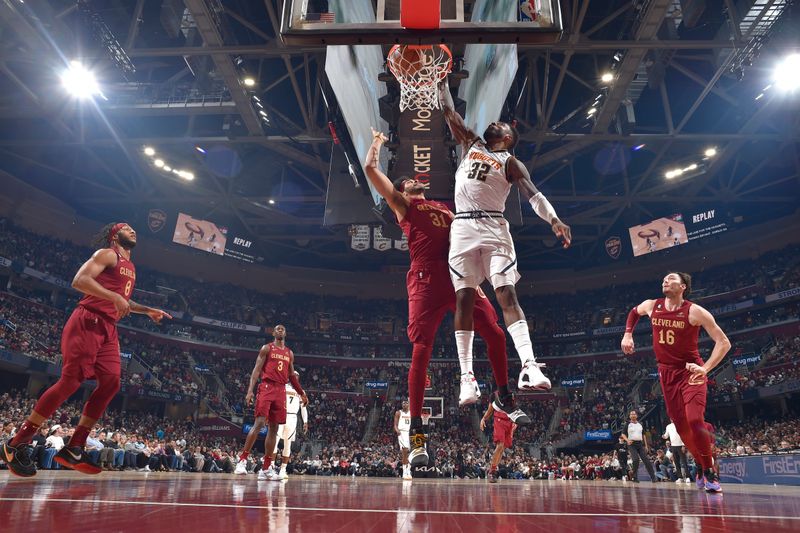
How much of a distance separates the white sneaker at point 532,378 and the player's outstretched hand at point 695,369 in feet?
8.17

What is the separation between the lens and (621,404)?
27.4 meters

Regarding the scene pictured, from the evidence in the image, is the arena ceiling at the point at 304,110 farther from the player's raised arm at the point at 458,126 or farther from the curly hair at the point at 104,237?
the player's raised arm at the point at 458,126

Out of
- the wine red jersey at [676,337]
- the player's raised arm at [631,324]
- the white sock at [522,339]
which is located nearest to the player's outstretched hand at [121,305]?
the white sock at [522,339]

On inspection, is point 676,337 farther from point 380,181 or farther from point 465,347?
point 380,181

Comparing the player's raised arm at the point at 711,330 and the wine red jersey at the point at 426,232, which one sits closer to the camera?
the wine red jersey at the point at 426,232

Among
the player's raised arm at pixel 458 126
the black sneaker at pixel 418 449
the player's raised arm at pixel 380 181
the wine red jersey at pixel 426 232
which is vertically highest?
the player's raised arm at pixel 458 126

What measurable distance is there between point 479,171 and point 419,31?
4.65ft

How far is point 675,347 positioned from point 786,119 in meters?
18.7

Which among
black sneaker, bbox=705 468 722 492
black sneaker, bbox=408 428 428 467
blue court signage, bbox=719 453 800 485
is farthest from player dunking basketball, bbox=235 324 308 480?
blue court signage, bbox=719 453 800 485

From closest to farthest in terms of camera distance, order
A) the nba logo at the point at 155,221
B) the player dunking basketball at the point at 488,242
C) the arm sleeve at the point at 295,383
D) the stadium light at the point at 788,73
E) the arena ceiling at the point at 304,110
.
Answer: the player dunking basketball at the point at 488,242, the arm sleeve at the point at 295,383, the arena ceiling at the point at 304,110, the stadium light at the point at 788,73, the nba logo at the point at 155,221

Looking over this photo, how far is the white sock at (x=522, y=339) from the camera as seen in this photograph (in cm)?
379

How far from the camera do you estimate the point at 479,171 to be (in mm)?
4160

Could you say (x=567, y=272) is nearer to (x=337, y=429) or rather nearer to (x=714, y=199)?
(x=714, y=199)

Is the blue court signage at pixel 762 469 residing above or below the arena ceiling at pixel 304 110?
below
